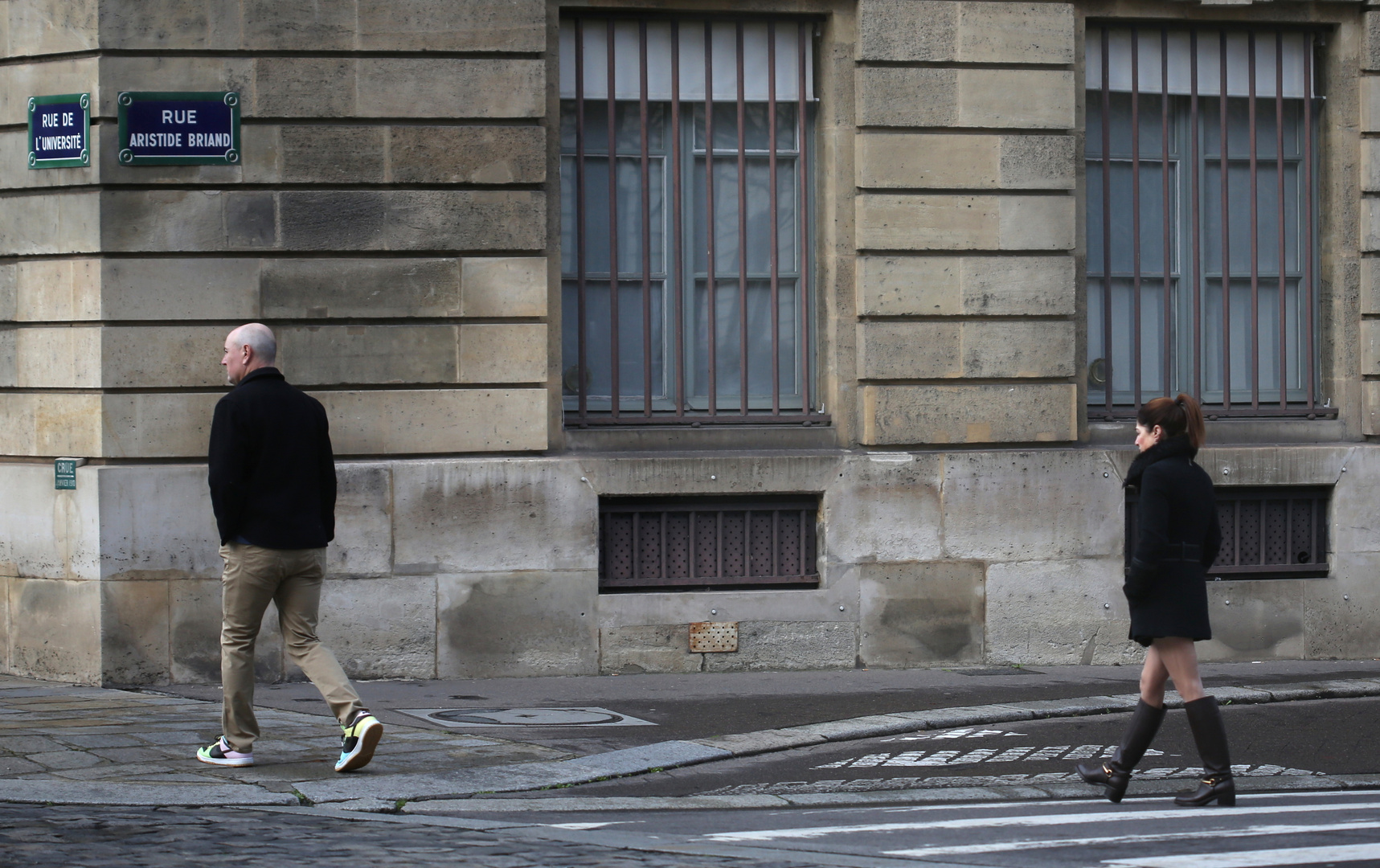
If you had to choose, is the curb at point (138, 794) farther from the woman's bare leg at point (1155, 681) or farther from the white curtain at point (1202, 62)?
the white curtain at point (1202, 62)

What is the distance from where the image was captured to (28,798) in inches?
262

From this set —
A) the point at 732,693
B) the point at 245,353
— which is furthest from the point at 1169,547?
the point at 245,353

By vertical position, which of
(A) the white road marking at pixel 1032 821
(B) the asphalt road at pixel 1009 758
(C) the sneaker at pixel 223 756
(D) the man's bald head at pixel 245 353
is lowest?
(B) the asphalt road at pixel 1009 758

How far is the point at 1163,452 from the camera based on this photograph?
6.88m

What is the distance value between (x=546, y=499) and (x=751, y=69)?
10.5 ft

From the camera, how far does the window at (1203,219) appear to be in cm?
1176

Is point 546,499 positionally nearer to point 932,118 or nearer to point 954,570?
point 954,570

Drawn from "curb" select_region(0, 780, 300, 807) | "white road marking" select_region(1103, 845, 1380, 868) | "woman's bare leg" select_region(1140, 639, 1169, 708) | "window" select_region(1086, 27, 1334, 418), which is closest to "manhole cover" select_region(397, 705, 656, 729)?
"curb" select_region(0, 780, 300, 807)

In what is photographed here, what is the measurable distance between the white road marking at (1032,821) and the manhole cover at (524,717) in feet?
8.57

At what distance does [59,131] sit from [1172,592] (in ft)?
23.0

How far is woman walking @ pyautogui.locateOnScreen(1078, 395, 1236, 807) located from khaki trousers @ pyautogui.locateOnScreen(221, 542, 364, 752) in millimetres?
3293

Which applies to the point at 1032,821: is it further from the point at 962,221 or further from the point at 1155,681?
the point at 962,221

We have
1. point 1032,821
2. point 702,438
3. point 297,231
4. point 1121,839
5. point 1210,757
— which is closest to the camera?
point 1121,839

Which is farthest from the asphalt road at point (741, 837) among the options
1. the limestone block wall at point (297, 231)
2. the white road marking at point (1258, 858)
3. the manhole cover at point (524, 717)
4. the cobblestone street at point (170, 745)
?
the limestone block wall at point (297, 231)
